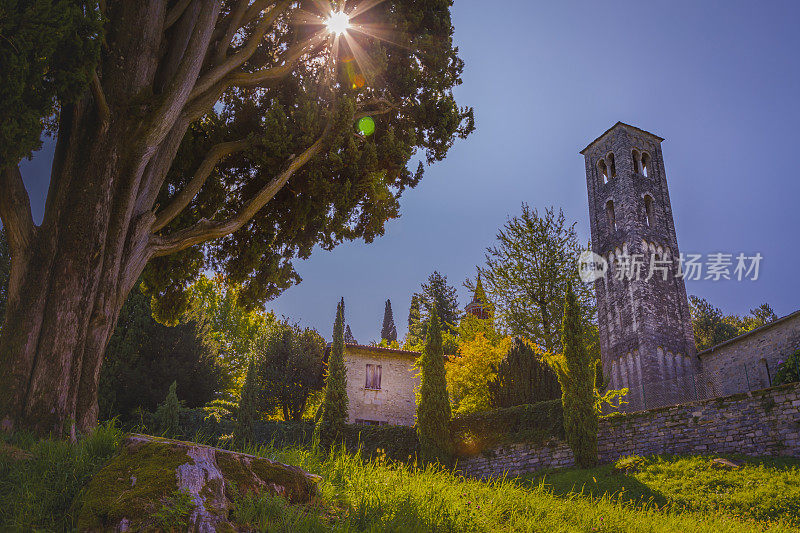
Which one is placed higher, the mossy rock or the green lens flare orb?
the green lens flare orb

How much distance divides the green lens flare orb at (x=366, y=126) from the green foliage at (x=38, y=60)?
4.67 meters

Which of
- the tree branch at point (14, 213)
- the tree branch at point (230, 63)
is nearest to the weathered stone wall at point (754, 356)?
the tree branch at point (230, 63)

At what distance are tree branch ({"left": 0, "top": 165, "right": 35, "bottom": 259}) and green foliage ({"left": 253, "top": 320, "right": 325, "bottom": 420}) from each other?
62.9 feet

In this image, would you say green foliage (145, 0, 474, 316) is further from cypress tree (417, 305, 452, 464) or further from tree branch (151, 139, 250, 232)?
cypress tree (417, 305, 452, 464)

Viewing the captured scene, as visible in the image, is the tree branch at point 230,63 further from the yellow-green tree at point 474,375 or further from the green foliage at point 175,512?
the yellow-green tree at point 474,375

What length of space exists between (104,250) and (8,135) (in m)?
1.74

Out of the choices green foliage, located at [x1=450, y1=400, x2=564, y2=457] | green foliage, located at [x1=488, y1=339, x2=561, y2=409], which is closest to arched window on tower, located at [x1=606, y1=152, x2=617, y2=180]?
green foliage, located at [x1=488, y1=339, x2=561, y2=409]

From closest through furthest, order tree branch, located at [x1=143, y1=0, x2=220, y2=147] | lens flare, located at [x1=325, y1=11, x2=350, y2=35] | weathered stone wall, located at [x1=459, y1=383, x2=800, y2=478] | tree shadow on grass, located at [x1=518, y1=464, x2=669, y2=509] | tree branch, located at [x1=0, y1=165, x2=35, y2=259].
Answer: tree branch, located at [x1=0, y1=165, x2=35, y2=259] → tree branch, located at [x1=143, y1=0, x2=220, y2=147] → lens flare, located at [x1=325, y1=11, x2=350, y2=35] → tree shadow on grass, located at [x1=518, y1=464, x2=669, y2=509] → weathered stone wall, located at [x1=459, y1=383, x2=800, y2=478]

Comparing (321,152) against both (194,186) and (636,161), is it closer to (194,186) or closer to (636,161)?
(194,186)

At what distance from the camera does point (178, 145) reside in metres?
8.38

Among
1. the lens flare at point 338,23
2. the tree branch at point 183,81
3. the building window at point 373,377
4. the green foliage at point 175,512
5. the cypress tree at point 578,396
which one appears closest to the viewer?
the green foliage at point 175,512

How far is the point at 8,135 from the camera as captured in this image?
241 inches

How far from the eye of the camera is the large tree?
251 inches

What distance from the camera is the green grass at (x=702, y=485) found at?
9.53 meters
